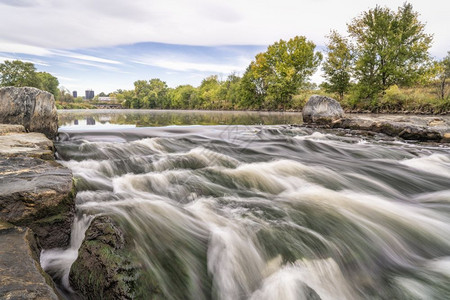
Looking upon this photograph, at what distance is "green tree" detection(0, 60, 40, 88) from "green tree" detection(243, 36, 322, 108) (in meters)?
50.0

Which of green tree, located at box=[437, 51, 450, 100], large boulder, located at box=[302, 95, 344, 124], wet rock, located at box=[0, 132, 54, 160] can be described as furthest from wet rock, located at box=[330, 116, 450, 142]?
green tree, located at box=[437, 51, 450, 100]

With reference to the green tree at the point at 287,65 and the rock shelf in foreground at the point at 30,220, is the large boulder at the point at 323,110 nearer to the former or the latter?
the rock shelf in foreground at the point at 30,220

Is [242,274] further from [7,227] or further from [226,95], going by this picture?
[226,95]

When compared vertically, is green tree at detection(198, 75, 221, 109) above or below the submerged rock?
above

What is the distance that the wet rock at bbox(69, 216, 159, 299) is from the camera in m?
1.52

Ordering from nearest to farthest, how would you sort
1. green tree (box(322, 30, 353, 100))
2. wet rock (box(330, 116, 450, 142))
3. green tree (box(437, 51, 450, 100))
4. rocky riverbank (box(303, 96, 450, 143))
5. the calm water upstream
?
the calm water upstream, wet rock (box(330, 116, 450, 142)), rocky riverbank (box(303, 96, 450, 143)), green tree (box(437, 51, 450, 100)), green tree (box(322, 30, 353, 100))

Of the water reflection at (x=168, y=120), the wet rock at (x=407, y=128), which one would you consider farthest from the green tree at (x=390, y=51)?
the wet rock at (x=407, y=128)

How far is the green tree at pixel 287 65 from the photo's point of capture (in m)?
36.8

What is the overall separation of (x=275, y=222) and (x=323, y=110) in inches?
533

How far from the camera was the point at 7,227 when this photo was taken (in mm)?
1669

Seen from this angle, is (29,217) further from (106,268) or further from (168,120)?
(168,120)

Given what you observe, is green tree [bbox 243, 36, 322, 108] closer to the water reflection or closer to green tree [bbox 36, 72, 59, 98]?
the water reflection

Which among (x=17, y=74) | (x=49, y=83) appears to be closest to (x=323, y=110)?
(x=17, y=74)

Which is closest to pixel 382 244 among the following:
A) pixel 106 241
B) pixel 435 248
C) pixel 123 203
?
pixel 435 248
